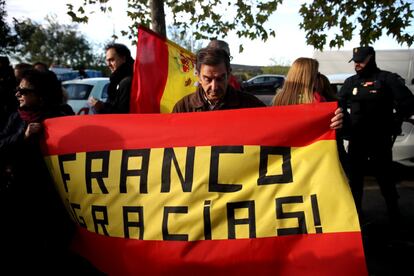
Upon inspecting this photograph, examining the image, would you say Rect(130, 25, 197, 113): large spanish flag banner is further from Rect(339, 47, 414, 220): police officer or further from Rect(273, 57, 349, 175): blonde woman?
Rect(339, 47, 414, 220): police officer

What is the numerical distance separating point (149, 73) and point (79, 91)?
7222 mm

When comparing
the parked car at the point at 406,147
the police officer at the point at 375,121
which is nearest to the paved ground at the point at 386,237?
the police officer at the point at 375,121

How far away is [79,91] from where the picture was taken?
10914 millimetres

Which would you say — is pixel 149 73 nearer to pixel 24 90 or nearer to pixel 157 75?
pixel 157 75

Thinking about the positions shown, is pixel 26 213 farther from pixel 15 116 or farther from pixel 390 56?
pixel 390 56

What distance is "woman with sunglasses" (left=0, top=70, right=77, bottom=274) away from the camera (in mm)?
2701

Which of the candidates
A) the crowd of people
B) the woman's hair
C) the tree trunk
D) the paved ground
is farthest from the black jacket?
the paved ground

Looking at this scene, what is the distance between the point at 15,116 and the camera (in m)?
2.84

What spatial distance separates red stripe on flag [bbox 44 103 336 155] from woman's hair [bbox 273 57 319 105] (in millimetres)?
610

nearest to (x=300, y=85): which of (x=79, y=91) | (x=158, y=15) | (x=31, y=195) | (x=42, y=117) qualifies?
(x=42, y=117)

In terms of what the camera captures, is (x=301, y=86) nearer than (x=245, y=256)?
No

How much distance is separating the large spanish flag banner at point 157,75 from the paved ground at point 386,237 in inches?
91.4

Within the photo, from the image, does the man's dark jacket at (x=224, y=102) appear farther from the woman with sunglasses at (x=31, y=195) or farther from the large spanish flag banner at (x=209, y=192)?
the woman with sunglasses at (x=31, y=195)

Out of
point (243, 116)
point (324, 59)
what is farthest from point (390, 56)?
point (243, 116)
